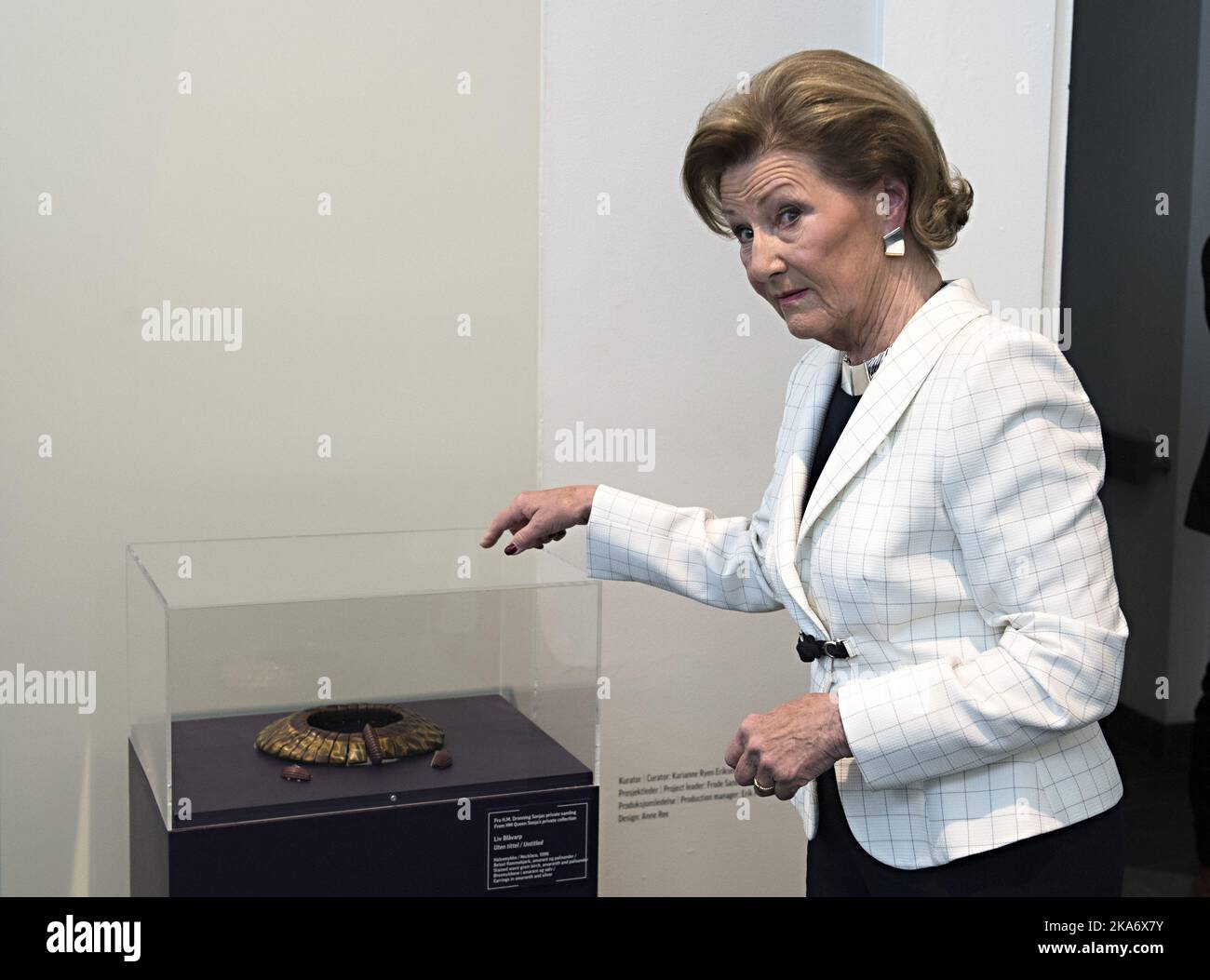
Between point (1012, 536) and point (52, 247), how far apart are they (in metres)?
1.84

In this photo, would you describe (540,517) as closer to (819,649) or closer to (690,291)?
(819,649)

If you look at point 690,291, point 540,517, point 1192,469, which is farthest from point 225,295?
point 1192,469

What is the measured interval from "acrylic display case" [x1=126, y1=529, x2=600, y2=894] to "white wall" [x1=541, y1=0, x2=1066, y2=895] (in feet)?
2.19

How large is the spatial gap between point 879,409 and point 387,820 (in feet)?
3.18

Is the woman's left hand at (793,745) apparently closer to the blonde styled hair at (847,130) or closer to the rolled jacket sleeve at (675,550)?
the rolled jacket sleeve at (675,550)

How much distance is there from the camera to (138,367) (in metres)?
2.56

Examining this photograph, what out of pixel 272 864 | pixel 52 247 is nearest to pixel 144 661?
pixel 272 864

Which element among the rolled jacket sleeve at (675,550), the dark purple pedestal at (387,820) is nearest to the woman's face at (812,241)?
the rolled jacket sleeve at (675,550)

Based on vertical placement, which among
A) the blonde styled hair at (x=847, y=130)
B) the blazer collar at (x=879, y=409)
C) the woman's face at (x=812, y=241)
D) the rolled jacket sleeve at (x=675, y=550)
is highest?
the blonde styled hair at (x=847, y=130)

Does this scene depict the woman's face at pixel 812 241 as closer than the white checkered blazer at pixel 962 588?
No

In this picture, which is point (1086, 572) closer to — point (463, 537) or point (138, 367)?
point (463, 537)

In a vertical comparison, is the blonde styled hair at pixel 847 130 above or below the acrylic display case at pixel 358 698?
above

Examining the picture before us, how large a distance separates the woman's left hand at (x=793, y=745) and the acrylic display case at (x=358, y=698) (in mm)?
594

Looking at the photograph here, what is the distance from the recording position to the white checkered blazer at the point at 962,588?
5.11 feet
